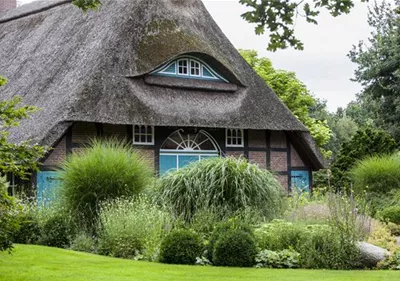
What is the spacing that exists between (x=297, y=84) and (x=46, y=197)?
1962 centimetres

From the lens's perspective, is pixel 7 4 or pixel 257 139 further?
pixel 7 4

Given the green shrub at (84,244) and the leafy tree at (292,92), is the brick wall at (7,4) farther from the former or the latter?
the green shrub at (84,244)

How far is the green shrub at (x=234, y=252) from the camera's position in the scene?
12.0 metres

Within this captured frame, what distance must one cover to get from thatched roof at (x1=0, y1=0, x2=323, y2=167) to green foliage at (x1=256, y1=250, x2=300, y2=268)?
30.6 feet

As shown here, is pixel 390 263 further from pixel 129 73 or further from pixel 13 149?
pixel 129 73

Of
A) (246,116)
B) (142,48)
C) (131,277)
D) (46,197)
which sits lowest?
(131,277)

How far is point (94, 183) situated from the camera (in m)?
15.6

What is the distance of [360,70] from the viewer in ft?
106

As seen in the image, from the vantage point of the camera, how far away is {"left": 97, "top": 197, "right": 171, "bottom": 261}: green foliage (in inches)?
522

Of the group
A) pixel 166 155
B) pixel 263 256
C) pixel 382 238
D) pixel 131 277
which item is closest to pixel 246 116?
pixel 166 155

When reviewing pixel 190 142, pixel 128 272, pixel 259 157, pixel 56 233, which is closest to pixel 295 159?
pixel 259 157

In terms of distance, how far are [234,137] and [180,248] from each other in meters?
12.6

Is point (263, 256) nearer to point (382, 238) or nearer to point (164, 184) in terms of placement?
point (382, 238)

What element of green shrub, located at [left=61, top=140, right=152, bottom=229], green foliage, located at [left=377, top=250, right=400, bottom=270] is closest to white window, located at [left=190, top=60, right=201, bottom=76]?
green shrub, located at [left=61, top=140, right=152, bottom=229]
